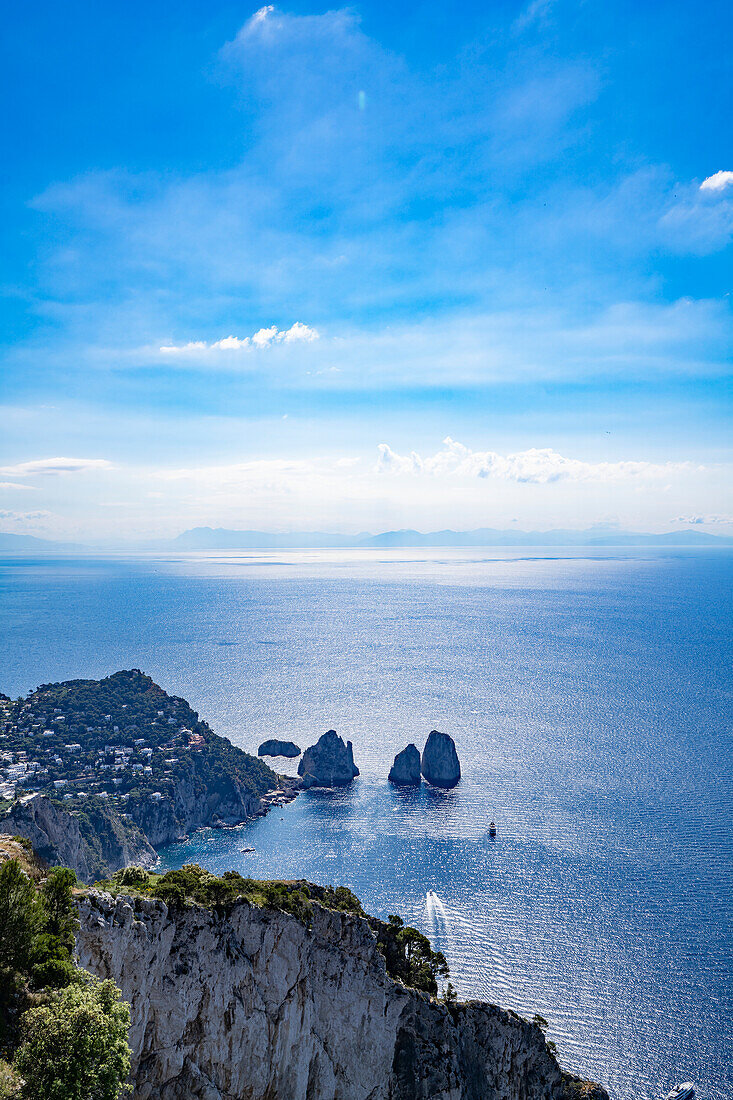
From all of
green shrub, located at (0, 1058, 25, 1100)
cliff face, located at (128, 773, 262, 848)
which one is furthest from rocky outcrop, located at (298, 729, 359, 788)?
green shrub, located at (0, 1058, 25, 1100)

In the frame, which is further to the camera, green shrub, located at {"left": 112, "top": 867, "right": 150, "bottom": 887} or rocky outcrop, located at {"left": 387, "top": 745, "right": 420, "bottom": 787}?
rocky outcrop, located at {"left": 387, "top": 745, "right": 420, "bottom": 787}

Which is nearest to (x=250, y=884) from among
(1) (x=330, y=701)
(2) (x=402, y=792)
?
(2) (x=402, y=792)

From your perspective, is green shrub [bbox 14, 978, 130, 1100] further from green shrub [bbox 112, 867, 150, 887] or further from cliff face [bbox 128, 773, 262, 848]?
cliff face [bbox 128, 773, 262, 848]

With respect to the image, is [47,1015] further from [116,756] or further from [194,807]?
[116,756]

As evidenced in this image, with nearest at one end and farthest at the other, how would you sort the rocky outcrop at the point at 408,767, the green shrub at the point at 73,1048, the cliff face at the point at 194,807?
1. the green shrub at the point at 73,1048
2. the cliff face at the point at 194,807
3. the rocky outcrop at the point at 408,767

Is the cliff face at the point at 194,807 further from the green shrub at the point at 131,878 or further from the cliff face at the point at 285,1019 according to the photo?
the cliff face at the point at 285,1019

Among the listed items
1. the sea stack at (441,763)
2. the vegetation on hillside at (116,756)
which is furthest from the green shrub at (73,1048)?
the sea stack at (441,763)

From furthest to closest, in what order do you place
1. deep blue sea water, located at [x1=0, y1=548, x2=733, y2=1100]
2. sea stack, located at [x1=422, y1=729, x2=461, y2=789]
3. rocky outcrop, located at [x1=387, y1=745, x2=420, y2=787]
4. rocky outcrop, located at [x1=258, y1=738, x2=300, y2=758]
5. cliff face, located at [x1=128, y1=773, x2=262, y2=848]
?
rocky outcrop, located at [x1=258, y1=738, x2=300, y2=758] < rocky outcrop, located at [x1=387, y1=745, x2=420, y2=787] < sea stack, located at [x1=422, y1=729, x2=461, y2=789] < cliff face, located at [x1=128, y1=773, x2=262, y2=848] < deep blue sea water, located at [x1=0, y1=548, x2=733, y2=1100]

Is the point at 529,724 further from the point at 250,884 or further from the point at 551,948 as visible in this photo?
the point at 250,884
